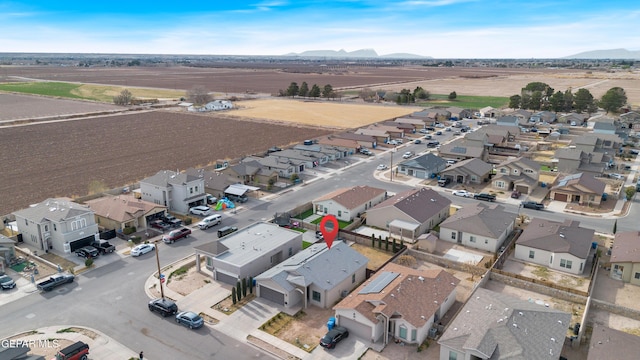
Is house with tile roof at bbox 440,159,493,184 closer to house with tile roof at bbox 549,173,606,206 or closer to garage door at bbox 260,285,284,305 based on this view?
house with tile roof at bbox 549,173,606,206

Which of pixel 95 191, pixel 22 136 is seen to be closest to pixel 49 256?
pixel 95 191

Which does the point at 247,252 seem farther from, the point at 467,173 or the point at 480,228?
the point at 467,173

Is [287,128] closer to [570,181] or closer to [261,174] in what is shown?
[261,174]

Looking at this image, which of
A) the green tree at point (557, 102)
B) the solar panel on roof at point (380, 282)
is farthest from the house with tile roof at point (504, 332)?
the green tree at point (557, 102)

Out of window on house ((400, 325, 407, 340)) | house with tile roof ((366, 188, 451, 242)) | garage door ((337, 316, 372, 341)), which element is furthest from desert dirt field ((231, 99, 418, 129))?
window on house ((400, 325, 407, 340))

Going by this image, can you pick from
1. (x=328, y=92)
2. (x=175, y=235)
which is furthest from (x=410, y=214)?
(x=328, y=92)
